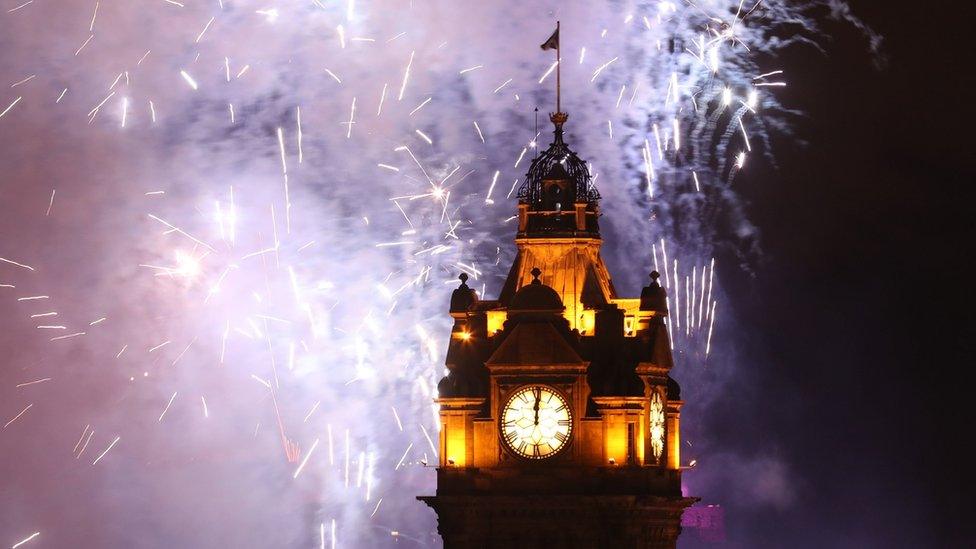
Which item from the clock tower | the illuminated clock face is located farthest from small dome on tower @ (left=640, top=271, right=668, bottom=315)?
the illuminated clock face

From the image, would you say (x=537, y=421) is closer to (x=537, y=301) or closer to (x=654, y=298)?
(x=537, y=301)

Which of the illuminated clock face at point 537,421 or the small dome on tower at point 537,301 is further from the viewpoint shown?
the small dome on tower at point 537,301

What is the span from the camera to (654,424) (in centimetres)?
15012

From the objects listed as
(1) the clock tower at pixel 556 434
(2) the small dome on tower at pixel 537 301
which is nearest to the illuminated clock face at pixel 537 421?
(1) the clock tower at pixel 556 434

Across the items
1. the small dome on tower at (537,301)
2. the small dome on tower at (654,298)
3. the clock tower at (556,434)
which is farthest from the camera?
the small dome on tower at (654,298)

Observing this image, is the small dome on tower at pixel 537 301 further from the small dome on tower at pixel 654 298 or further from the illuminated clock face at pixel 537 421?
the small dome on tower at pixel 654 298

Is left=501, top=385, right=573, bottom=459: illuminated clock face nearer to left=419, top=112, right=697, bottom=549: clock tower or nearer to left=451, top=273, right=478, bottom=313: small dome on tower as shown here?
left=419, top=112, right=697, bottom=549: clock tower

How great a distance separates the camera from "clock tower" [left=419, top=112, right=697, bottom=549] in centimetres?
14762

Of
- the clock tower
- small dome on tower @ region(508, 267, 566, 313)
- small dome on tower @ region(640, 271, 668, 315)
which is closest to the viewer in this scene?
the clock tower

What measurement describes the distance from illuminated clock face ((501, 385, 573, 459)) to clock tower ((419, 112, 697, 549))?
47 millimetres

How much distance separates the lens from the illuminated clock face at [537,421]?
148 metres

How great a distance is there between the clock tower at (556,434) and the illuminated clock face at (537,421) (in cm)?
5

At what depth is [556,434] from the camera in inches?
5827

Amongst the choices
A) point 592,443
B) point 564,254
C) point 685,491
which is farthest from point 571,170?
point 685,491
